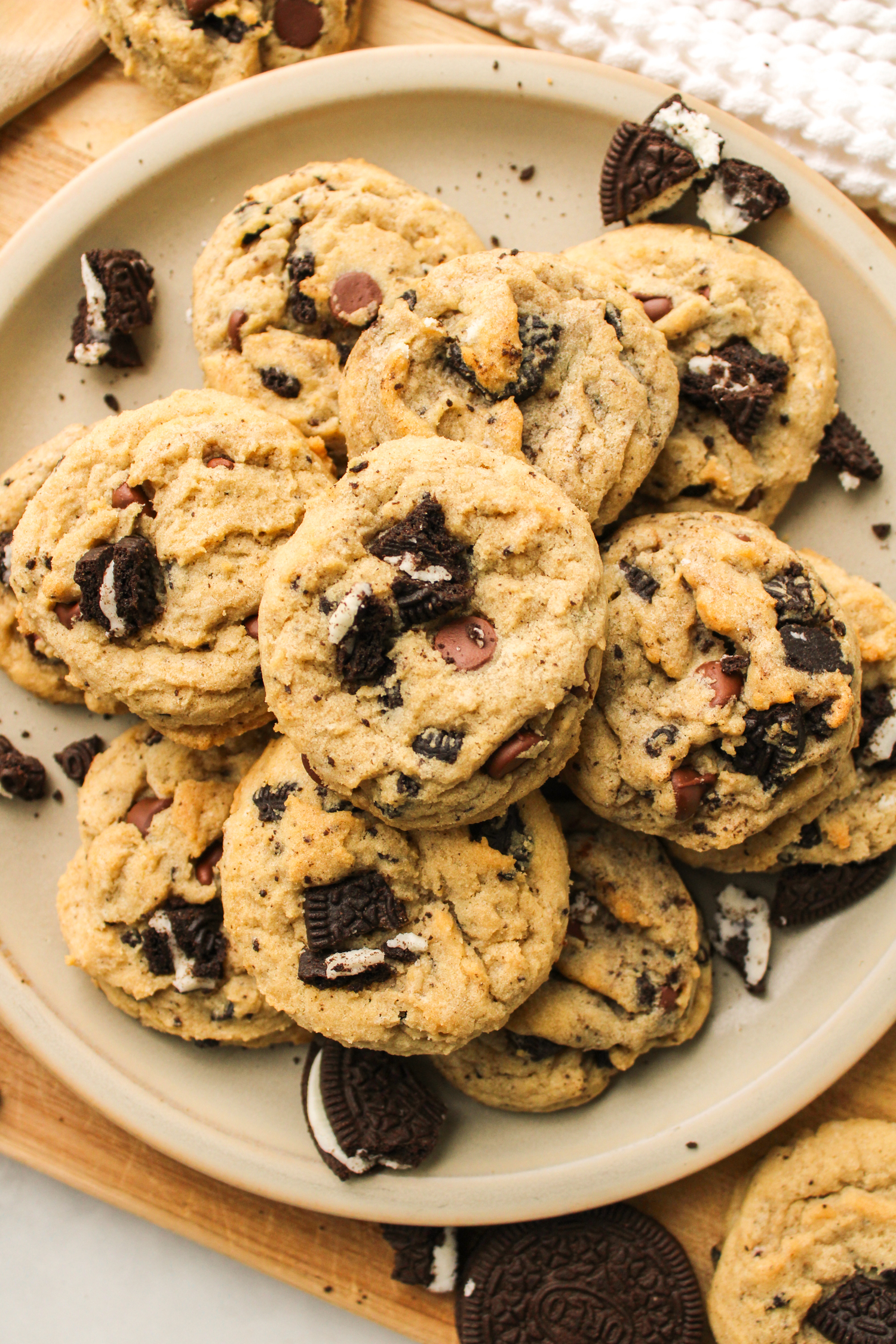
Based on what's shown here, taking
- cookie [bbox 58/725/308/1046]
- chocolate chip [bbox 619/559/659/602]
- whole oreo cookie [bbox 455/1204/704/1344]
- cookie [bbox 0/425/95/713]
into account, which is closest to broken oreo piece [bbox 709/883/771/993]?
whole oreo cookie [bbox 455/1204/704/1344]

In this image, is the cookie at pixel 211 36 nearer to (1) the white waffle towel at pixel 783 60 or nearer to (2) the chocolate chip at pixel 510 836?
(1) the white waffle towel at pixel 783 60

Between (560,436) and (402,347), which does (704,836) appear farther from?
(402,347)

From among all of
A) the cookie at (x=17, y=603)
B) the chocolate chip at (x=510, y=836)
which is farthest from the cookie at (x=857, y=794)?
the cookie at (x=17, y=603)

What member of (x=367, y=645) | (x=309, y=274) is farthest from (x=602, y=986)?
(x=309, y=274)

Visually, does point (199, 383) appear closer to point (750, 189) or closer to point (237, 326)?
point (237, 326)

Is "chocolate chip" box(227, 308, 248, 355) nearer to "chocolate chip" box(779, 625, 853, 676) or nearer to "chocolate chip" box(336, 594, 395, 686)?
"chocolate chip" box(336, 594, 395, 686)
